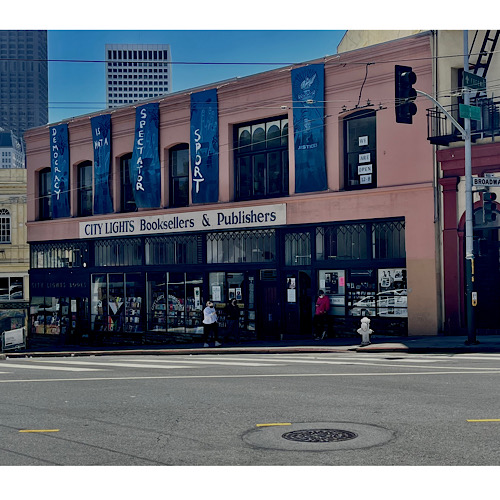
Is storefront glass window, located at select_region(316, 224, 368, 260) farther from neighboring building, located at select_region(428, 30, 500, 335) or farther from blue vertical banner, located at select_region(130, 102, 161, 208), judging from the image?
blue vertical banner, located at select_region(130, 102, 161, 208)

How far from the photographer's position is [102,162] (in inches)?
1458

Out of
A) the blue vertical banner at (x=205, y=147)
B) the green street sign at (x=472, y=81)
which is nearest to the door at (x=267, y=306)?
the blue vertical banner at (x=205, y=147)

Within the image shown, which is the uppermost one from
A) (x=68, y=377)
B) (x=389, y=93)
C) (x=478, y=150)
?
(x=389, y=93)

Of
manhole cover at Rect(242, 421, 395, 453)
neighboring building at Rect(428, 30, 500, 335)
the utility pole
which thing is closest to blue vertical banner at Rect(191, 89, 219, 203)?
neighboring building at Rect(428, 30, 500, 335)

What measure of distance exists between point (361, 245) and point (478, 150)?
5309 mm

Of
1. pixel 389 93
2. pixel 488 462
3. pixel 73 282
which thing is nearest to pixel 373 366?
pixel 488 462

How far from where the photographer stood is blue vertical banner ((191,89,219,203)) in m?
32.3

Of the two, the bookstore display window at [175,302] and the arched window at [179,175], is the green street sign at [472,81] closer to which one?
the bookstore display window at [175,302]

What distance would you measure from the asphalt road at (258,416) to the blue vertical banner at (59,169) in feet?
71.1

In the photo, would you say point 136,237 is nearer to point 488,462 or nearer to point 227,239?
point 227,239

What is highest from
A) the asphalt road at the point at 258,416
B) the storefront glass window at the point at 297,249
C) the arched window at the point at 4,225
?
the arched window at the point at 4,225

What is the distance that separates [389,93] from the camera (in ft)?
88.5

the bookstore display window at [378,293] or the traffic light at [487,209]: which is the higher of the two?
the traffic light at [487,209]

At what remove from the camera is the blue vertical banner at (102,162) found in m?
36.8
